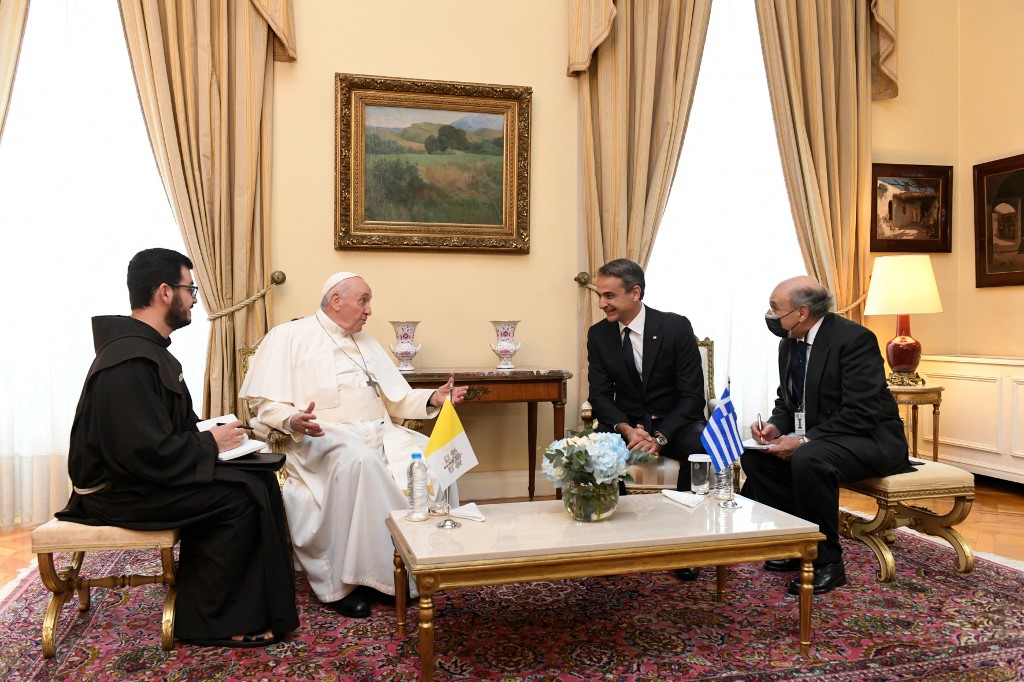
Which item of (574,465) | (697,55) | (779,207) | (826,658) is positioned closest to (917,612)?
(826,658)

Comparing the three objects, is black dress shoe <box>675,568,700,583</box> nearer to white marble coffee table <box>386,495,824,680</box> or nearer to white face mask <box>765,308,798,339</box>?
white marble coffee table <box>386,495,824,680</box>

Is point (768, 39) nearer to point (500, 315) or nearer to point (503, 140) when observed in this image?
point (503, 140)

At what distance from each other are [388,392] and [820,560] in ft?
7.76

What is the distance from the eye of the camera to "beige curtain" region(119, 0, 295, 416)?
5145 millimetres

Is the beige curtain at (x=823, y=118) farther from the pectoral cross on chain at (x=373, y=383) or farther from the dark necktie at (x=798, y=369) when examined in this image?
the pectoral cross on chain at (x=373, y=383)

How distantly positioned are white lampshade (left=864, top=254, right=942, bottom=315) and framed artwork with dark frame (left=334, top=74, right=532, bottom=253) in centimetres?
267

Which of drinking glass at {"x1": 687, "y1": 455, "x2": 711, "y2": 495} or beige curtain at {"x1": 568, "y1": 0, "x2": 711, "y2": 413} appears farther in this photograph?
beige curtain at {"x1": 568, "y1": 0, "x2": 711, "y2": 413}

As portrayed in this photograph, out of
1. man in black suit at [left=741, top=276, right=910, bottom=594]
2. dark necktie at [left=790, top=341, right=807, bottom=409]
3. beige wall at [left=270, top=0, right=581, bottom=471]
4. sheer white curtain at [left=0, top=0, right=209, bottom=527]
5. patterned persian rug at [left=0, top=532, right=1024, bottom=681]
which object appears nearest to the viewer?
patterned persian rug at [left=0, top=532, right=1024, bottom=681]

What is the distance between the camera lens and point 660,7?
237 inches

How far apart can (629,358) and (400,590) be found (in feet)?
6.66

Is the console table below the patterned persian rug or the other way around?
the other way around

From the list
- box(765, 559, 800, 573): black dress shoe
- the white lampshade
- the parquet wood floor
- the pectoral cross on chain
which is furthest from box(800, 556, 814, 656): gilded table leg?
the white lampshade

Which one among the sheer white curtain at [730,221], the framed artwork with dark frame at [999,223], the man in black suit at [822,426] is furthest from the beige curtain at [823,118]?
the man in black suit at [822,426]

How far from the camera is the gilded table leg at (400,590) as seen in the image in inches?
130
